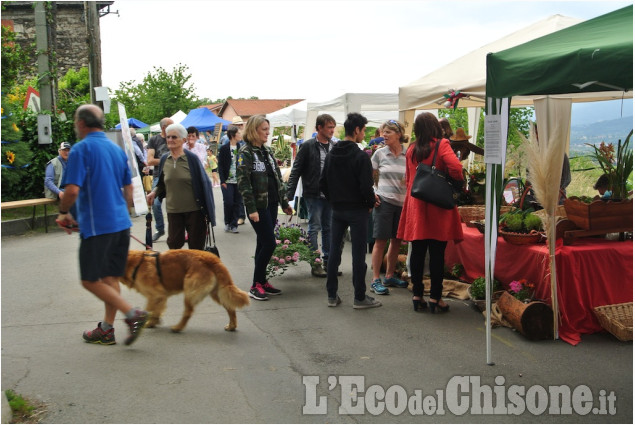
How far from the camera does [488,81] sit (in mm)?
5027

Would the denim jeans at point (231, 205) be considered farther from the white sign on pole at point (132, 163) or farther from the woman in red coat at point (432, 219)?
the woman in red coat at point (432, 219)

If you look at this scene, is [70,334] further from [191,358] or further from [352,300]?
[352,300]

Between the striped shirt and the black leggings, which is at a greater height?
the striped shirt

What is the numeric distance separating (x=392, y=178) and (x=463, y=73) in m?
1.82

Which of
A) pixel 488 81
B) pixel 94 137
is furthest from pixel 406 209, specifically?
pixel 94 137

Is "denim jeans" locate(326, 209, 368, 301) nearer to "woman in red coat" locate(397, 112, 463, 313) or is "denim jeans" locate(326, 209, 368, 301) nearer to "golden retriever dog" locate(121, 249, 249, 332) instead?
"woman in red coat" locate(397, 112, 463, 313)

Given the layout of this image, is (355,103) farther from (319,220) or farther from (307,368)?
(307,368)

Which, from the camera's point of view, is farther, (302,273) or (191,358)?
(302,273)

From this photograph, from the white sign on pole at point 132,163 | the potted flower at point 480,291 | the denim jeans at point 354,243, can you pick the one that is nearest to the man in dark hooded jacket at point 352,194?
the denim jeans at point 354,243

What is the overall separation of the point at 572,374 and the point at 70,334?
4.25 m

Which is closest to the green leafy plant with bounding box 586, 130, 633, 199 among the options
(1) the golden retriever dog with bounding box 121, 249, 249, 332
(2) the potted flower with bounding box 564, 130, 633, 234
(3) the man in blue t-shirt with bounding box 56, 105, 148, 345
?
(2) the potted flower with bounding box 564, 130, 633, 234

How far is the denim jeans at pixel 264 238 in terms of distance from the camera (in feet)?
22.9

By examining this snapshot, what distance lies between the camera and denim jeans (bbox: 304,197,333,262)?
839 centimetres

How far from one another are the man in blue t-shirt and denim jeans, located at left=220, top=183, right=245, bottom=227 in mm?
6863
